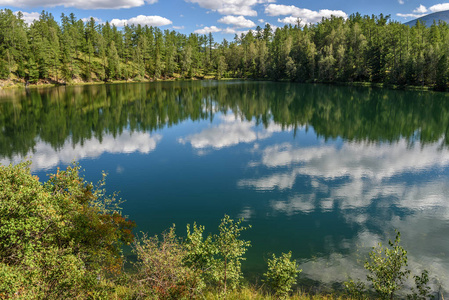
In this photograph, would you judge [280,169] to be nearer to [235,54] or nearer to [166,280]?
[166,280]

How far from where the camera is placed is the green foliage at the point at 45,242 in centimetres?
898

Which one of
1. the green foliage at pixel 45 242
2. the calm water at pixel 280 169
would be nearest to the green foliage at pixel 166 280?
the green foliage at pixel 45 242

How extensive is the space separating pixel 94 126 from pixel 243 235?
42710 millimetres

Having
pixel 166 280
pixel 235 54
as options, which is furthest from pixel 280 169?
pixel 235 54

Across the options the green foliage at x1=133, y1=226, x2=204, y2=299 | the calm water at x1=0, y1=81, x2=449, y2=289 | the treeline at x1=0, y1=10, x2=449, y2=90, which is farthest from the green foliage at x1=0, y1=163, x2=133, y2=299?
the treeline at x1=0, y1=10, x2=449, y2=90

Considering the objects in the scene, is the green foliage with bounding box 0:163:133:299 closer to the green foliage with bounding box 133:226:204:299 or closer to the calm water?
the green foliage with bounding box 133:226:204:299

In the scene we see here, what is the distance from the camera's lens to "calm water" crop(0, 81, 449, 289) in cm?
1881

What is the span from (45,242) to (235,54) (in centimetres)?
19255

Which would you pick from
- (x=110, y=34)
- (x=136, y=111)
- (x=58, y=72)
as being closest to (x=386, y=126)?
(x=136, y=111)

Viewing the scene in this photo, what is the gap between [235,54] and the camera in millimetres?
191500

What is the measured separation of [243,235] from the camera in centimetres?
1917

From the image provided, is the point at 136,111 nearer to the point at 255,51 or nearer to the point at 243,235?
the point at 243,235

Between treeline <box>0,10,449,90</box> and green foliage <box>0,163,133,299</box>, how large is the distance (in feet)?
365

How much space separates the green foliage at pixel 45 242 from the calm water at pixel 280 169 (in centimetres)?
814
